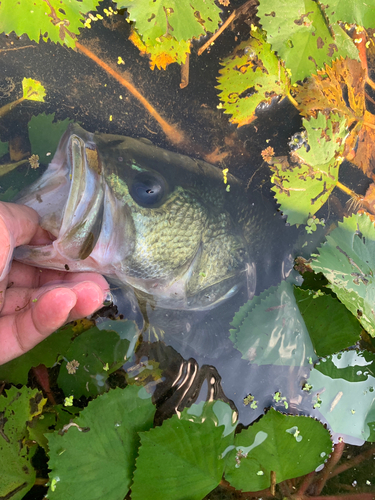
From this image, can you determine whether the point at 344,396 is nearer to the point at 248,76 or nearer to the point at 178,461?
the point at 178,461

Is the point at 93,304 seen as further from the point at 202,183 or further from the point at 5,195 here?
the point at 202,183

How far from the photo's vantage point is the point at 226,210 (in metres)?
1.97

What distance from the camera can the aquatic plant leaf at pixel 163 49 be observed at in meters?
1.83

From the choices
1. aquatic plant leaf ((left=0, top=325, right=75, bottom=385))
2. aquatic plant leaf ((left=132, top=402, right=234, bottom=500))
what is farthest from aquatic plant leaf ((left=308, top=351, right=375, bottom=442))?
aquatic plant leaf ((left=0, top=325, right=75, bottom=385))

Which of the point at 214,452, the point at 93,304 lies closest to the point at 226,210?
the point at 93,304

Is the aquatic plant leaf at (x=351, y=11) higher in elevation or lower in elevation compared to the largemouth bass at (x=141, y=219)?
higher

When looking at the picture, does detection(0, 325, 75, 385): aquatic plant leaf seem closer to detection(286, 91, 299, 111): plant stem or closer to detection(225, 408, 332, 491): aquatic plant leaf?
detection(225, 408, 332, 491): aquatic plant leaf

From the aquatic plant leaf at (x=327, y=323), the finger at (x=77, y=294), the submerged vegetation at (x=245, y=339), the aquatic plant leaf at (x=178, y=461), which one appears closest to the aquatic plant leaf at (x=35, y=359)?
the submerged vegetation at (x=245, y=339)

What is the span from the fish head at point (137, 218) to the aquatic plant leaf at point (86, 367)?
379 millimetres

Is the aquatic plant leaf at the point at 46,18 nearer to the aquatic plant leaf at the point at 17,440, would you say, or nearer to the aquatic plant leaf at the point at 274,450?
the aquatic plant leaf at the point at 17,440

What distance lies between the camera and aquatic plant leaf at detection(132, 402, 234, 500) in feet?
5.64

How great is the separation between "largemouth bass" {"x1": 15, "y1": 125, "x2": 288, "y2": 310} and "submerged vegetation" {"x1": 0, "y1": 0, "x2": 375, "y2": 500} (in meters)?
0.23

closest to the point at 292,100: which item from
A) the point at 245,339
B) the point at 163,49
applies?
the point at 163,49

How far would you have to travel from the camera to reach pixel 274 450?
184 cm
